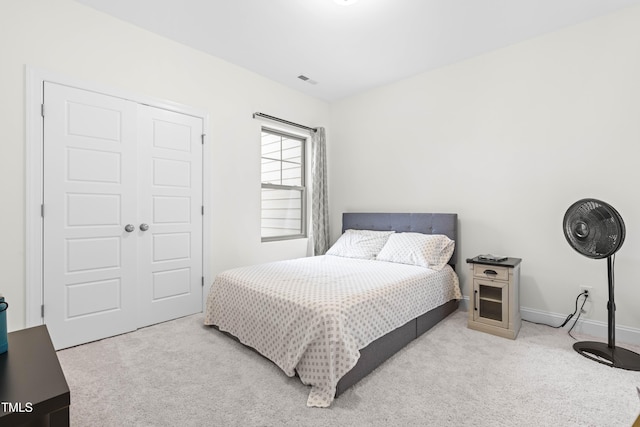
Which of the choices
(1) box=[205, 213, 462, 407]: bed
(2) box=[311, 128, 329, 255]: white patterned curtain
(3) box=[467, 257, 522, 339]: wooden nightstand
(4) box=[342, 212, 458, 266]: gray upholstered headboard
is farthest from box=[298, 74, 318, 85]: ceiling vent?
(3) box=[467, 257, 522, 339]: wooden nightstand

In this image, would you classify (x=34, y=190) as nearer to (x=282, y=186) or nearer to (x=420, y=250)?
(x=282, y=186)

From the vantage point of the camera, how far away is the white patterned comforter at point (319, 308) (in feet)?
5.77

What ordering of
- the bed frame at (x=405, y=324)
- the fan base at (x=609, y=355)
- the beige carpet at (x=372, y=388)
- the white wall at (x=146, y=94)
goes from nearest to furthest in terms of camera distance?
1. the beige carpet at (x=372, y=388)
2. the bed frame at (x=405, y=324)
3. the fan base at (x=609, y=355)
4. the white wall at (x=146, y=94)

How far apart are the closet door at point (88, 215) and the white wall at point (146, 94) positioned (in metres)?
0.16

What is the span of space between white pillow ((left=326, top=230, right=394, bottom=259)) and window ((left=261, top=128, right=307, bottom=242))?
79cm

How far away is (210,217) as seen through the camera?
3291 millimetres

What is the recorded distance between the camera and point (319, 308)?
183 cm

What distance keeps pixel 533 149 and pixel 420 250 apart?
4.72 feet

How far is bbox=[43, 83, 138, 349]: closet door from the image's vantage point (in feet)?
7.71

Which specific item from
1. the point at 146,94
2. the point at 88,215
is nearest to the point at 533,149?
the point at 146,94

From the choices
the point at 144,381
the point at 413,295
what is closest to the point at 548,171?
the point at 413,295

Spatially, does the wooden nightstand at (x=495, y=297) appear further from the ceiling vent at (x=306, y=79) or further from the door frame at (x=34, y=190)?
the door frame at (x=34, y=190)

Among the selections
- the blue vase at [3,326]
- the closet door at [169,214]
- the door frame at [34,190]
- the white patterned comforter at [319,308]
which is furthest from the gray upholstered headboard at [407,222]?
the blue vase at [3,326]

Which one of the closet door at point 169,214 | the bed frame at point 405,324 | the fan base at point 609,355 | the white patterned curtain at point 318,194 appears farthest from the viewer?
the white patterned curtain at point 318,194
